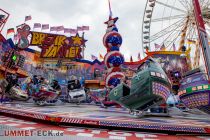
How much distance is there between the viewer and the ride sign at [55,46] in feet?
105

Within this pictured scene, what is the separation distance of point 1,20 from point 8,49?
6323 mm

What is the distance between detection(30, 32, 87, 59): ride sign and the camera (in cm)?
3216

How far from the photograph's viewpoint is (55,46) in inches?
1289

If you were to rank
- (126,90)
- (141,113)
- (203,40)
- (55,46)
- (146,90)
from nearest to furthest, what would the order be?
(203,40) < (146,90) < (141,113) < (126,90) < (55,46)

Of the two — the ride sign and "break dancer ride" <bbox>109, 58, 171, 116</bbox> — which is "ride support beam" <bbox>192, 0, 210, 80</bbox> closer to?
"break dancer ride" <bbox>109, 58, 171, 116</bbox>

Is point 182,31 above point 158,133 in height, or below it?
above

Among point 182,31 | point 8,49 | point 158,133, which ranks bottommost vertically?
point 158,133

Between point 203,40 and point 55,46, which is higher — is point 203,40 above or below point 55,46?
below

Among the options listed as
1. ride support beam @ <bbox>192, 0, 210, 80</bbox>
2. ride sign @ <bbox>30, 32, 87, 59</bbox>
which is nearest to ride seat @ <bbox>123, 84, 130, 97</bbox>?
ride support beam @ <bbox>192, 0, 210, 80</bbox>

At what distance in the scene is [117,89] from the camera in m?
7.91


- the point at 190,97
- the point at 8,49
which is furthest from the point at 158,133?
the point at 8,49

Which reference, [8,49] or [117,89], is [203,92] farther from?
[8,49]

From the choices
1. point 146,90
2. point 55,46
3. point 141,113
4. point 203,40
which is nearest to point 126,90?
point 141,113

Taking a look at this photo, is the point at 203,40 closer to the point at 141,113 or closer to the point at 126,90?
the point at 126,90
